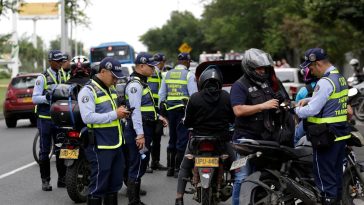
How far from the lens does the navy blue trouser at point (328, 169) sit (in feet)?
22.7

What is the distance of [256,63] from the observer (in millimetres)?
6926

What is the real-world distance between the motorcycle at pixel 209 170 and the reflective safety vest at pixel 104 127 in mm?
1117

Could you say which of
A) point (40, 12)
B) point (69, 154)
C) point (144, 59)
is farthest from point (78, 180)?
point (40, 12)

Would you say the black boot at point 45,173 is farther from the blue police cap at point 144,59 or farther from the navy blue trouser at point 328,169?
the navy blue trouser at point 328,169

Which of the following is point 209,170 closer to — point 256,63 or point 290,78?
point 256,63

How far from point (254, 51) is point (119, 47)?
43.6 metres

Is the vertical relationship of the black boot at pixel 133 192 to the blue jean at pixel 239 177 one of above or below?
below

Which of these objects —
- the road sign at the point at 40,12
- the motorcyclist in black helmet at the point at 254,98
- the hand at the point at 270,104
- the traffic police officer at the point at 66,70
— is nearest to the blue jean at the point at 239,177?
the motorcyclist in black helmet at the point at 254,98

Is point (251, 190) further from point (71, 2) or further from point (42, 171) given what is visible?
point (71, 2)

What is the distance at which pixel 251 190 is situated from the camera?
6.73m

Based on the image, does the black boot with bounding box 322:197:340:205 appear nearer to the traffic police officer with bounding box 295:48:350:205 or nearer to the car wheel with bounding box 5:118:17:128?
the traffic police officer with bounding box 295:48:350:205

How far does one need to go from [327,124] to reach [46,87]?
4559 mm

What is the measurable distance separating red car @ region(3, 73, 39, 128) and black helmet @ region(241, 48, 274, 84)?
571 inches

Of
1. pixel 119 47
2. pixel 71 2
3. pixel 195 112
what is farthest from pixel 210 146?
pixel 119 47
